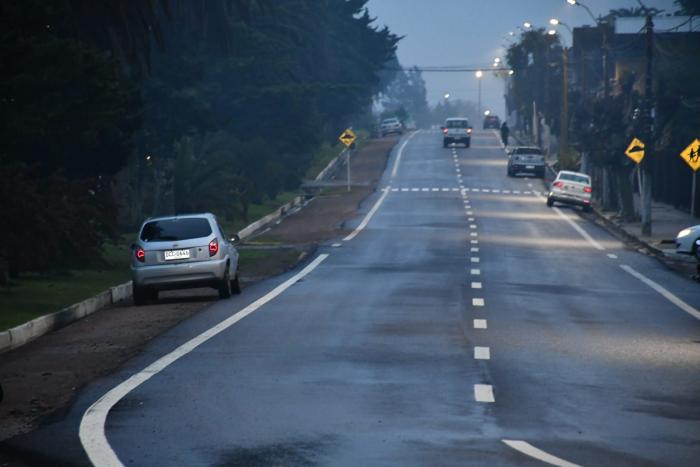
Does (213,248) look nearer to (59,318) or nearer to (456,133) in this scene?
(59,318)

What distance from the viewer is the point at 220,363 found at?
59.0 feet

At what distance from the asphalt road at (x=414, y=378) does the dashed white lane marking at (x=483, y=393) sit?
0.03 m

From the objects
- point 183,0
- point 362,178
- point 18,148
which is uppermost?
point 183,0

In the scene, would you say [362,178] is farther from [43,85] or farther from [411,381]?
[411,381]

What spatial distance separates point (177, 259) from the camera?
2827cm

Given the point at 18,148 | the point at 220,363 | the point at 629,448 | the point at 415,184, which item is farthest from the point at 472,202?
the point at 629,448

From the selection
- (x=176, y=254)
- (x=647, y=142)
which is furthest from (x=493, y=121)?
(x=176, y=254)

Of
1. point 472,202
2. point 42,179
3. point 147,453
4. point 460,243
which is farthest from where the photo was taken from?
point 472,202

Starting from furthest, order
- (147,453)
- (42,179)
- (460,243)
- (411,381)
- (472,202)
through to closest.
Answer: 1. (472,202)
2. (460,243)
3. (42,179)
4. (411,381)
5. (147,453)

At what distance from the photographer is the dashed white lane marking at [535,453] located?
37.3 feet

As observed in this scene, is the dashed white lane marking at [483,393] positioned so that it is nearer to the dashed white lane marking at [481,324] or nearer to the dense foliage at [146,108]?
the dashed white lane marking at [481,324]

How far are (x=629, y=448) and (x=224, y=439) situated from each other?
3131 millimetres

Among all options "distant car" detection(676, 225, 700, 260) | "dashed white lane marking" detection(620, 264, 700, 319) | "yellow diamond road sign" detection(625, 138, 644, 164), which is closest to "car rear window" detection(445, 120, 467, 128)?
"yellow diamond road sign" detection(625, 138, 644, 164)

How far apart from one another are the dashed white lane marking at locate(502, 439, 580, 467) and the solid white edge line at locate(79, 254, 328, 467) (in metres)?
3.00
